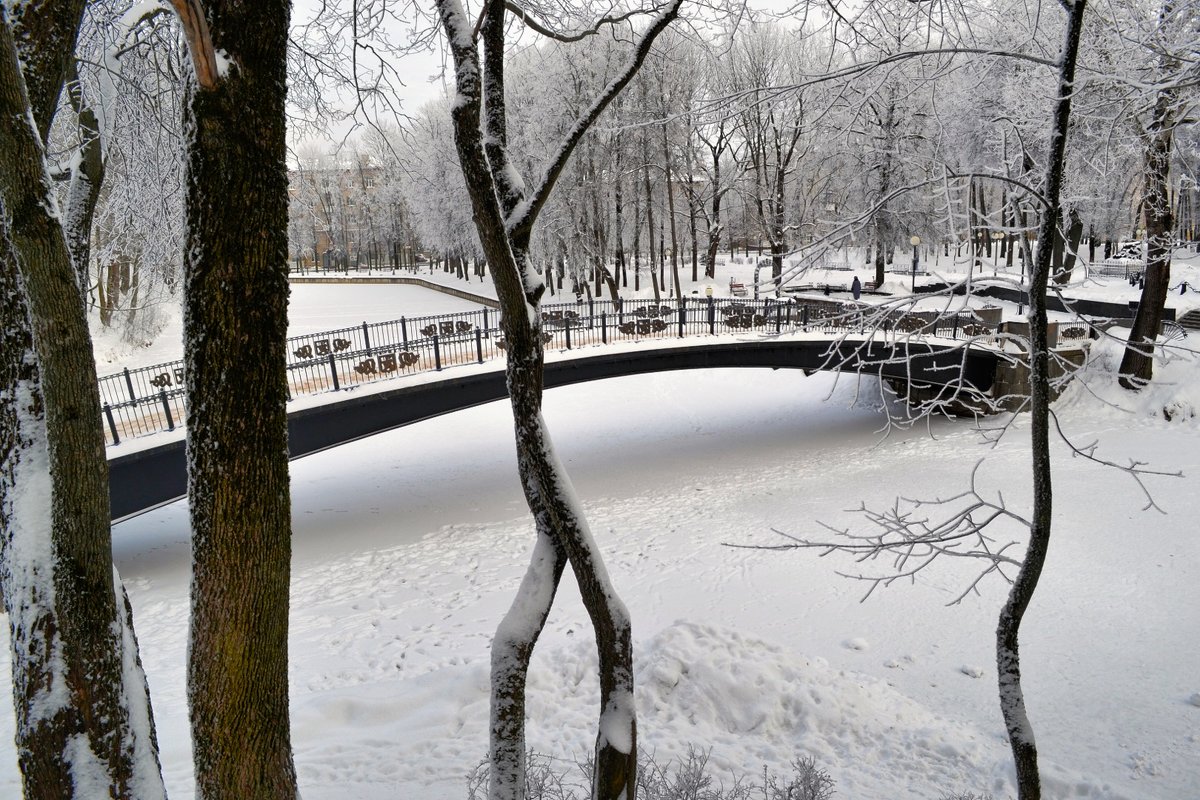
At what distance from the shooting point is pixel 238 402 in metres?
2.76

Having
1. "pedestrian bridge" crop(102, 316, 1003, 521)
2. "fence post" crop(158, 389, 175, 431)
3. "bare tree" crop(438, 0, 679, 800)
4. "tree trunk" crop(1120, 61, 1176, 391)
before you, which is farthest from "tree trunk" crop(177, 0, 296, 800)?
"tree trunk" crop(1120, 61, 1176, 391)

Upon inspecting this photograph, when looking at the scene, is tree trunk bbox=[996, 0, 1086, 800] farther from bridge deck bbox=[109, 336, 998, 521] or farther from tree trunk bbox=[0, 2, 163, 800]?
tree trunk bbox=[0, 2, 163, 800]

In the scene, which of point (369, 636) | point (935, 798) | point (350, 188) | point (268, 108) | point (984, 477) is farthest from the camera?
point (350, 188)

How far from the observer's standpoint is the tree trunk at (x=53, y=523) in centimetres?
316

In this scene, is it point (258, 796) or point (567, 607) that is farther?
point (567, 607)

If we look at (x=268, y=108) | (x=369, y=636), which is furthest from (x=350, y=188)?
(x=268, y=108)

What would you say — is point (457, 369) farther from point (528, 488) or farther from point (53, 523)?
point (53, 523)

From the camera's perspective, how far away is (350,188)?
219ft

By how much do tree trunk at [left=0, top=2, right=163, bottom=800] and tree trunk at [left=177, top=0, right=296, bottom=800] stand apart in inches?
29.7

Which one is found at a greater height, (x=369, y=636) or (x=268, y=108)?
(x=268, y=108)

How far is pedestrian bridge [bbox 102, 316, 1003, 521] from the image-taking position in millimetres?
10702

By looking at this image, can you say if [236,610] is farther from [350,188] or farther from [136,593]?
[350,188]

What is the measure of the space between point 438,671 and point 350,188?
67.6 m

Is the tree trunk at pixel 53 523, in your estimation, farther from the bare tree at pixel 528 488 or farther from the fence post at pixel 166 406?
the fence post at pixel 166 406
